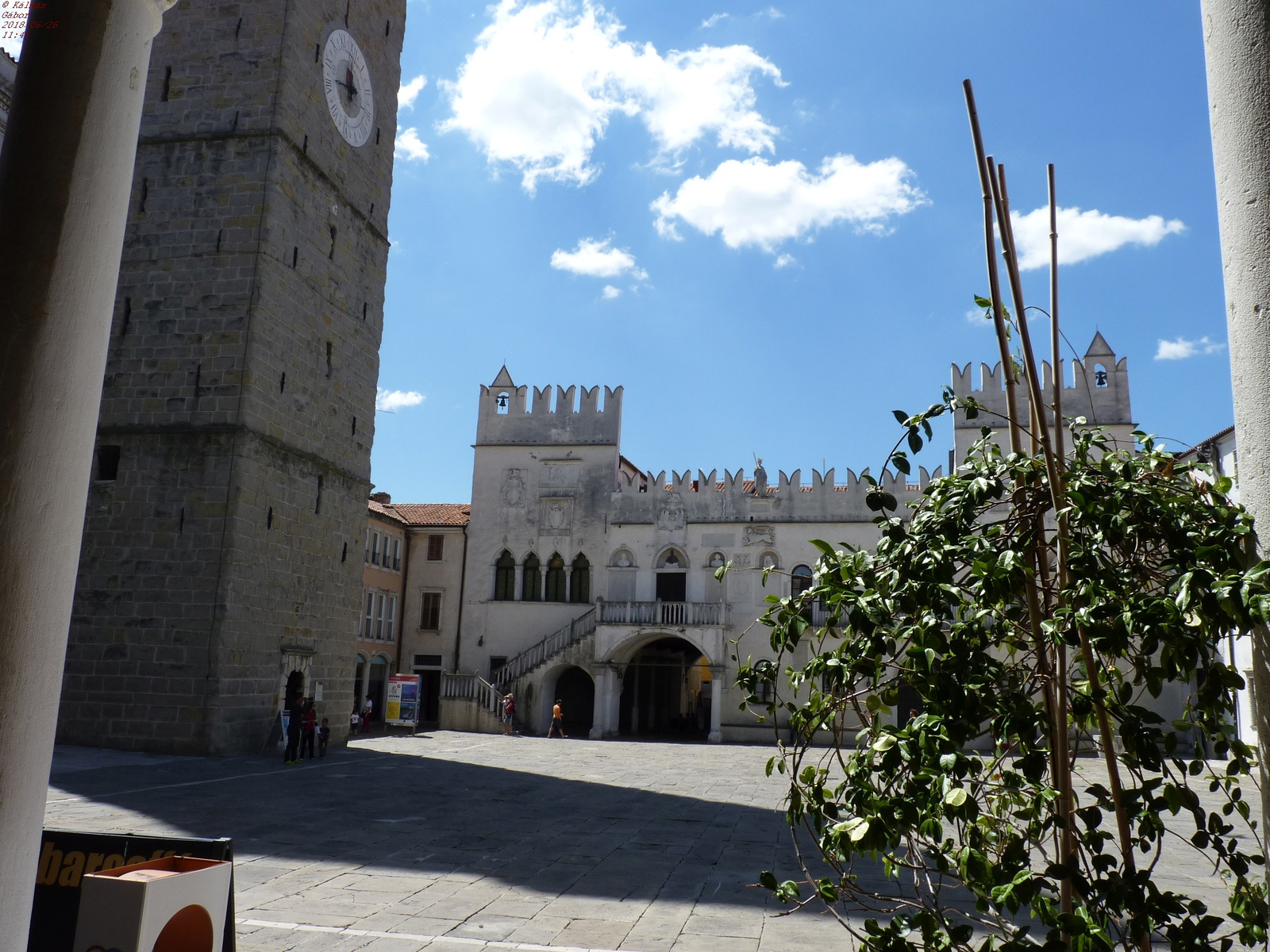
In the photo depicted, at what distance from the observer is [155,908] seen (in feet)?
10.8

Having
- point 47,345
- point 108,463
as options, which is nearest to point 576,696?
point 108,463

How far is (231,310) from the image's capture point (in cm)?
1672

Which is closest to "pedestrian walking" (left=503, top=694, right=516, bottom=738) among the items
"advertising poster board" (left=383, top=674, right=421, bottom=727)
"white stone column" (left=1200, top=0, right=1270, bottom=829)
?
"advertising poster board" (left=383, top=674, right=421, bottom=727)

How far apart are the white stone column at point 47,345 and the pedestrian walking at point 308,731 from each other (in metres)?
14.8

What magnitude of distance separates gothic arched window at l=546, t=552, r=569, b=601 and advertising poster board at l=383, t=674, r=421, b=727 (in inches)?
270

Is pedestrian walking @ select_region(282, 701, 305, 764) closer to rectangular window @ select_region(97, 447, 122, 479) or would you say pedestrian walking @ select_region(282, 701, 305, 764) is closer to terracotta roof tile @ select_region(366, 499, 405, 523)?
rectangular window @ select_region(97, 447, 122, 479)

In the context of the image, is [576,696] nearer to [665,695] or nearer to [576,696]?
[576,696]

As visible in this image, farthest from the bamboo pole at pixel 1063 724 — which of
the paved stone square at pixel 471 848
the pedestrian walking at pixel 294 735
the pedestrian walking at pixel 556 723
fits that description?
the pedestrian walking at pixel 556 723

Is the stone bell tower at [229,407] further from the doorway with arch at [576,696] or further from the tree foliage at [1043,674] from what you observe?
the doorway with arch at [576,696]

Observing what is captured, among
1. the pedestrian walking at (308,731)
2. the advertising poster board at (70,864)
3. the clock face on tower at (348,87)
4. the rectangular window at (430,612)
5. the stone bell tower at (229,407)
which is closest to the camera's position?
the advertising poster board at (70,864)

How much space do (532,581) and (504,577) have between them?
0.99 m

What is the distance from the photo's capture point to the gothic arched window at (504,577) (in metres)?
31.8

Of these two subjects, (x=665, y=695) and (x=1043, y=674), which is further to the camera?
(x=665, y=695)

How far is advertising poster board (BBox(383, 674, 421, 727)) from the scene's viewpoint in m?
25.0
